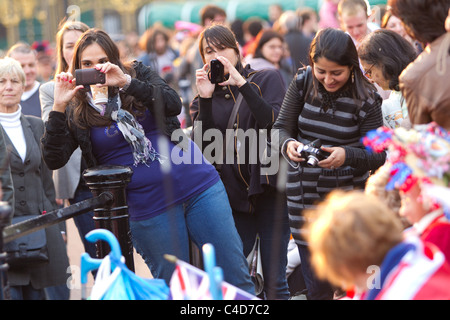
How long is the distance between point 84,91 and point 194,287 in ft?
4.80

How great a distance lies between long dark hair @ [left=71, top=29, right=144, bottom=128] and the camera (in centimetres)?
341

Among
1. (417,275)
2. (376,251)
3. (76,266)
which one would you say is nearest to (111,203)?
(376,251)

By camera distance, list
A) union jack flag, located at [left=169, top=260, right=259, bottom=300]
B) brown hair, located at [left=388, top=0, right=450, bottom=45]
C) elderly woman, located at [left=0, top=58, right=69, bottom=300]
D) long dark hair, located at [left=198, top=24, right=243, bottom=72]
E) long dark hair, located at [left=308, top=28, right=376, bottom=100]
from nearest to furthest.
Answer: union jack flag, located at [left=169, top=260, right=259, bottom=300], brown hair, located at [left=388, top=0, right=450, bottom=45], long dark hair, located at [left=308, top=28, right=376, bottom=100], long dark hair, located at [left=198, top=24, right=243, bottom=72], elderly woman, located at [left=0, top=58, right=69, bottom=300]

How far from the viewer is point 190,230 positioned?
3.54 m

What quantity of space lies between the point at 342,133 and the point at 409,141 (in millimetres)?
1309

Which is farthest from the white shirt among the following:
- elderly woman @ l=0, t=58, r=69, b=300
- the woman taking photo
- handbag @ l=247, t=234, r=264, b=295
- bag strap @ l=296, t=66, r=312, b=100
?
bag strap @ l=296, t=66, r=312, b=100

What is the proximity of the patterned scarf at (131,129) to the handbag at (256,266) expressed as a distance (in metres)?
1.08

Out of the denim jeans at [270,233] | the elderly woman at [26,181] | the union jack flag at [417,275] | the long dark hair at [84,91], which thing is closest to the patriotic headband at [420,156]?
the union jack flag at [417,275]

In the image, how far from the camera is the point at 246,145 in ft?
13.5

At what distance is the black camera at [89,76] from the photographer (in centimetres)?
332

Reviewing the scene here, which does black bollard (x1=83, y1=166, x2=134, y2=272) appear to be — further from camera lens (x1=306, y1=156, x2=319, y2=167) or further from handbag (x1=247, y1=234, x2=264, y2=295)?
handbag (x1=247, y1=234, x2=264, y2=295)

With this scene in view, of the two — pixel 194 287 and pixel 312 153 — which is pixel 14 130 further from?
pixel 194 287

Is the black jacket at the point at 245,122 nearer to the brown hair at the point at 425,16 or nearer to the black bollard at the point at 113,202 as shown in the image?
the black bollard at the point at 113,202
